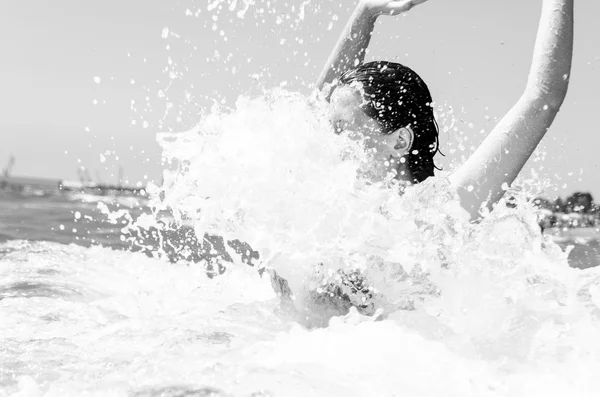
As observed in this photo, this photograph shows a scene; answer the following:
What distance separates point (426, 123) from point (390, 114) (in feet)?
0.83

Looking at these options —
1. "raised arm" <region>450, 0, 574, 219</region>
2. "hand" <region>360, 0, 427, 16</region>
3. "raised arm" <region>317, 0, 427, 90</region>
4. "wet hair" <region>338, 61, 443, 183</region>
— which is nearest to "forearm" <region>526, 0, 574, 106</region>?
"raised arm" <region>450, 0, 574, 219</region>

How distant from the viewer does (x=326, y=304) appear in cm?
322

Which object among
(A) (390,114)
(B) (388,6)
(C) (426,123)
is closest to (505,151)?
(C) (426,123)

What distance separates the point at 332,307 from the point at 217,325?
0.59m

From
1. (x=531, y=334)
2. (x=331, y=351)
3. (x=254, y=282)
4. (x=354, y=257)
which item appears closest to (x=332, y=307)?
(x=354, y=257)

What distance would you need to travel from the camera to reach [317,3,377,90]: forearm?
13.3 feet

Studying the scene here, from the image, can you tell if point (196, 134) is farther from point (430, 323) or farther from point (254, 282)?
point (254, 282)

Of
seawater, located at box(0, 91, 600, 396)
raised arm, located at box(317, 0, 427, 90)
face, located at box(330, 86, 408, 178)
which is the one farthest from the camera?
raised arm, located at box(317, 0, 427, 90)

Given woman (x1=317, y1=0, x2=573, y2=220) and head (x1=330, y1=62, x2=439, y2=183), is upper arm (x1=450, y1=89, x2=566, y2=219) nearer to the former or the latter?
woman (x1=317, y1=0, x2=573, y2=220)

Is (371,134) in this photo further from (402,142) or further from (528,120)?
(528,120)

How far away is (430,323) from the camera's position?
3023mm

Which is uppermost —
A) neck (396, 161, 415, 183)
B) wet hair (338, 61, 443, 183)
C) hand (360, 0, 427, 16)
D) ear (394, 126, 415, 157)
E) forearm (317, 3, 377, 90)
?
hand (360, 0, 427, 16)

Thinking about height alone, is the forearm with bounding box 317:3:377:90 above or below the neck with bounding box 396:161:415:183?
above

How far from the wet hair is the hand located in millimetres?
525
